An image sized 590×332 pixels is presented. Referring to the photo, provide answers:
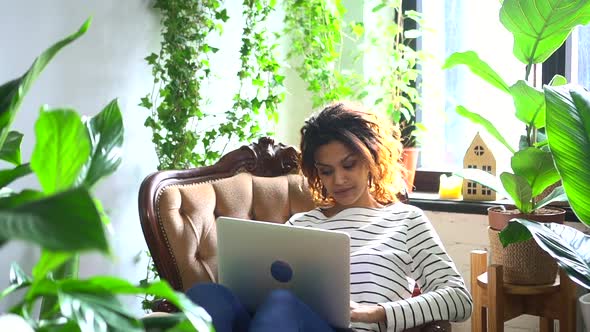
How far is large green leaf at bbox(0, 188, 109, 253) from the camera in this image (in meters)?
0.53

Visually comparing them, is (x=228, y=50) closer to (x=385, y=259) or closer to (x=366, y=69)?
(x=366, y=69)

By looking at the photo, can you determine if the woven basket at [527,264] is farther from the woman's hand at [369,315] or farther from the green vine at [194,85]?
the green vine at [194,85]

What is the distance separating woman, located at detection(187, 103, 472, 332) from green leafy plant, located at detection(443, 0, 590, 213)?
301mm

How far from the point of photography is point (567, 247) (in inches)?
64.0

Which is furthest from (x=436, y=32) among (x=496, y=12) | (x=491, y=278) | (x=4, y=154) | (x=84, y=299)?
(x=84, y=299)

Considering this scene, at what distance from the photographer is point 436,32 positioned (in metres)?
2.80

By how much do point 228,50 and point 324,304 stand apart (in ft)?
4.33

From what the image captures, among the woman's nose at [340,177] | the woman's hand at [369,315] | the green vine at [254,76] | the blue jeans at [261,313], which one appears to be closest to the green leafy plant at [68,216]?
the blue jeans at [261,313]

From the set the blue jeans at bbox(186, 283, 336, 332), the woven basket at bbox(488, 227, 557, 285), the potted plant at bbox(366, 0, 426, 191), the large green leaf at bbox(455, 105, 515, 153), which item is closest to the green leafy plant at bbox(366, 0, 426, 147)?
the potted plant at bbox(366, 0, 426, 191)

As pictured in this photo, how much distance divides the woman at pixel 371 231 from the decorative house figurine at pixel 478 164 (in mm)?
527

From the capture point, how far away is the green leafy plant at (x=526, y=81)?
77.6 inches

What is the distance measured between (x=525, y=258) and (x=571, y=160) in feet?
1.73

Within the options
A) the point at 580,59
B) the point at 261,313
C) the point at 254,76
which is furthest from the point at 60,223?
the point at 580,59

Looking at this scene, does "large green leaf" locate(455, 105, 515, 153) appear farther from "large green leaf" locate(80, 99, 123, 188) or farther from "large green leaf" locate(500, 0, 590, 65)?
"large green leaf" locate(80, 99, 123, 188)
